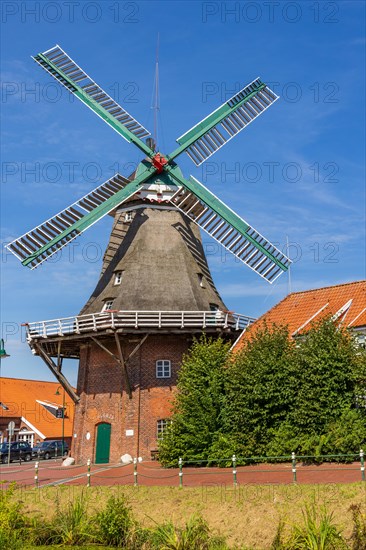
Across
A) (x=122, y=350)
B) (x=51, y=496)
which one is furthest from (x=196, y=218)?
(x=51, y=496)

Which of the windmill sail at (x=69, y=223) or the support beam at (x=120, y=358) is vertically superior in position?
the windmill sail at (x=69, y=223)

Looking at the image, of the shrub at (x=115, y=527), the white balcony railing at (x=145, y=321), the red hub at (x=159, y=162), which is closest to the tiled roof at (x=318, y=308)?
the white balcony railing at (x=145, y=321)

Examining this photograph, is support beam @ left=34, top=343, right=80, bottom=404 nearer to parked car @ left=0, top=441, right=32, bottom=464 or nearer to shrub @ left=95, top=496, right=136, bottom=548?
parked car @ left=0, top=441, right=32, bottom=464

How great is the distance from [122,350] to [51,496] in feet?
34.2

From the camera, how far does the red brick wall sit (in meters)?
27.0

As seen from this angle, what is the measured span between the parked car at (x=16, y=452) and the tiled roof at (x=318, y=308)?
17934 mm

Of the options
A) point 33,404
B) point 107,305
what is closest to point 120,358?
point 107,305

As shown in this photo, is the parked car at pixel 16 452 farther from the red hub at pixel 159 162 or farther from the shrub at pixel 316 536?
the shrub at pixel 316 536

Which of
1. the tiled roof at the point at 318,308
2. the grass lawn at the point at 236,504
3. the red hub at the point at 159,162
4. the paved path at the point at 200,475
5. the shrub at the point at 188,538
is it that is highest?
the red hub at the point at 159,162

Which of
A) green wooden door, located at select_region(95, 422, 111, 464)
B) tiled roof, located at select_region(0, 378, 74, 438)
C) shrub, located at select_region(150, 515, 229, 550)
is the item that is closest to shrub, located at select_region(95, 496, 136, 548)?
shrub, located at select_region(150, 515, 229, 550)

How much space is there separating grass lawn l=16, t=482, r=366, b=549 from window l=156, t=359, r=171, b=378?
1004 cm

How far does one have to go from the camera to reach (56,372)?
2927cm

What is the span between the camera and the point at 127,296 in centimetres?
2825

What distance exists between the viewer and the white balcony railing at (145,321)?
2658 cm
